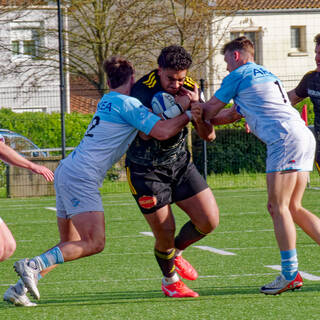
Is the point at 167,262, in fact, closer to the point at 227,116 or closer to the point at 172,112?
the point at 172,112

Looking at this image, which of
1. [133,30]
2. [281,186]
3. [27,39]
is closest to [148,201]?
[281,186]

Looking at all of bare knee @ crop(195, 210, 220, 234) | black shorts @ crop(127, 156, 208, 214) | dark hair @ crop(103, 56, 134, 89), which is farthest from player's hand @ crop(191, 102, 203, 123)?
bare knee @ crop(195, 210, 220, 234)

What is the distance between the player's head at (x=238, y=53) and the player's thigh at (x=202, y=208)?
1.12 m

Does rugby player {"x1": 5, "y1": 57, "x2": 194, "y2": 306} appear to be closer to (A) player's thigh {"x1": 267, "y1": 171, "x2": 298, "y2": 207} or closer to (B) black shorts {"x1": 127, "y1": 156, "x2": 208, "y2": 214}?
(B) black shorts {"x1": 127, "y1": 156, "x2": 208, "y2": 214}

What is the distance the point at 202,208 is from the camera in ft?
22.4

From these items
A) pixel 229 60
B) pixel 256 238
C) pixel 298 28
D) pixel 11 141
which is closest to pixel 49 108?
pixel 11 141

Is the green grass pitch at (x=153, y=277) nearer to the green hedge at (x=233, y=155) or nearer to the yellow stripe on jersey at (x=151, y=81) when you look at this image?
the yellow stripe on jersey at (x=151, y=81)

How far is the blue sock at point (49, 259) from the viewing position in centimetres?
614

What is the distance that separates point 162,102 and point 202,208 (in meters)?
0.98

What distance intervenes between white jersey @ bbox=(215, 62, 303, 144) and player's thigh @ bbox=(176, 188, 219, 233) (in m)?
0.71

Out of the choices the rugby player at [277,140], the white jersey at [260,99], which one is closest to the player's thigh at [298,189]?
the rugby player at [277,140]

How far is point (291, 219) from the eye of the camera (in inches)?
258

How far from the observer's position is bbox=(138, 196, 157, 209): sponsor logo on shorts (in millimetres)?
6584

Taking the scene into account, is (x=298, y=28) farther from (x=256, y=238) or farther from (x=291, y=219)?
(x=291, y=219)
